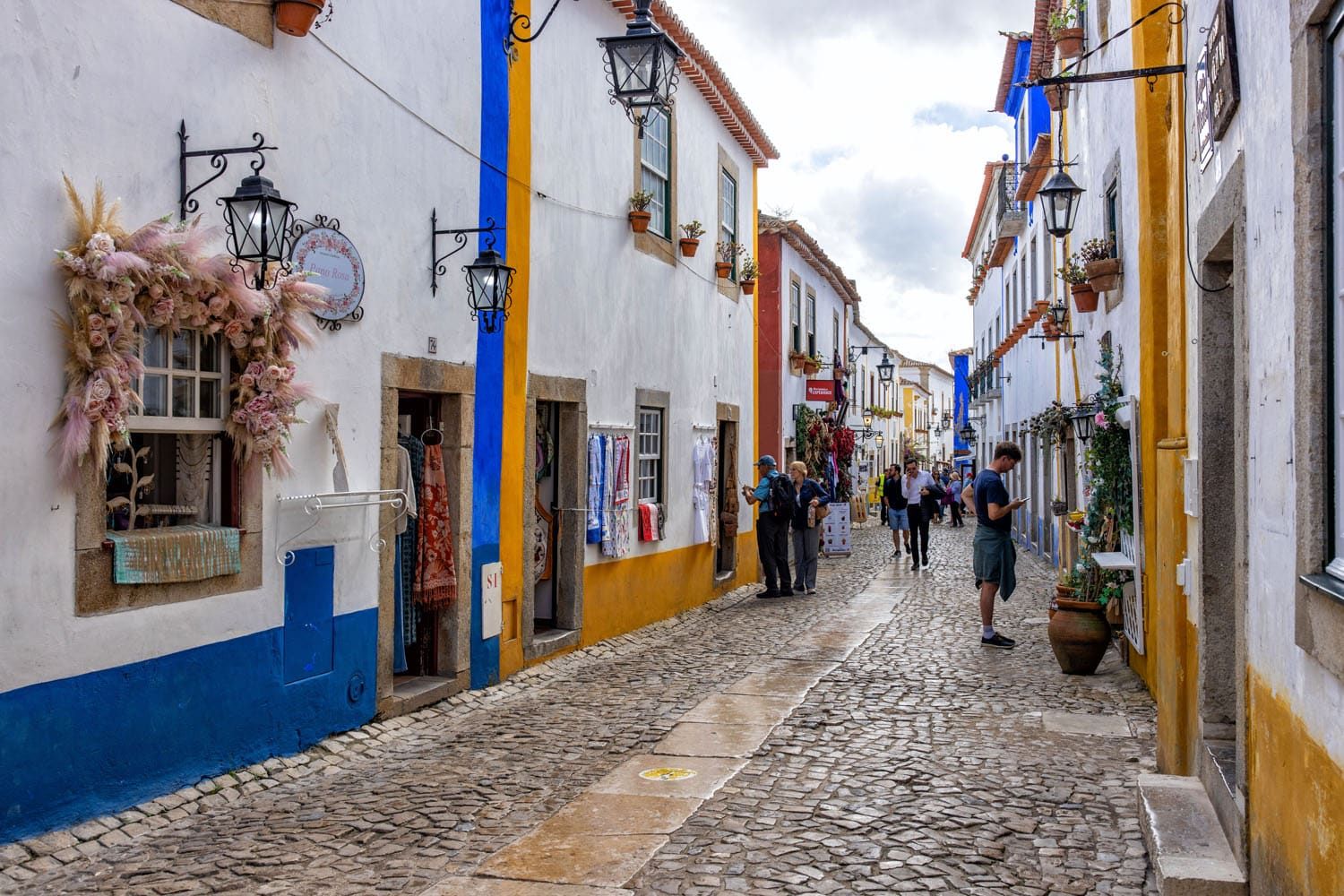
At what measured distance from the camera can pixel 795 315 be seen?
72.7ft

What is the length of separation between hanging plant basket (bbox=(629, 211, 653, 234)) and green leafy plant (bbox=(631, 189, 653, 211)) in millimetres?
84

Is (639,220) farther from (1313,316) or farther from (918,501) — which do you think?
(1313,316)

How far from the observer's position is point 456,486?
8422 millimetres

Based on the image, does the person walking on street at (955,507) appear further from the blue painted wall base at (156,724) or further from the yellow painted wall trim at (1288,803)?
the yellow painted wall trim at (1288,803)

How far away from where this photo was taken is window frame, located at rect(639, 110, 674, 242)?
12383 mm

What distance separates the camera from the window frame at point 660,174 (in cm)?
1238

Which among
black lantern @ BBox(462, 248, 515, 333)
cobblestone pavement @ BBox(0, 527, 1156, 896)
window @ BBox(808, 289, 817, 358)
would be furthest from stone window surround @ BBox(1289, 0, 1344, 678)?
window @ BBox(808, 289, 817, 358)

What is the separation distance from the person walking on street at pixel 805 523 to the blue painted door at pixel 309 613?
8427 millimetres

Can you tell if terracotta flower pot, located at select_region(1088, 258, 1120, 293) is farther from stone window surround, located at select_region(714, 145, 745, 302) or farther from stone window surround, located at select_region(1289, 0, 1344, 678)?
stone window surround, located at select_region(1289, 0, 1344, 678)

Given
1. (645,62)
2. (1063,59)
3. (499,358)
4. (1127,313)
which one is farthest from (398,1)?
(1063,59)

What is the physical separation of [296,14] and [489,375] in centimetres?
320

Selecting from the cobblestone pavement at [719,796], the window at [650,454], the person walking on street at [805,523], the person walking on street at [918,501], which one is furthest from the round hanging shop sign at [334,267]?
the person walking on street at [918,501]

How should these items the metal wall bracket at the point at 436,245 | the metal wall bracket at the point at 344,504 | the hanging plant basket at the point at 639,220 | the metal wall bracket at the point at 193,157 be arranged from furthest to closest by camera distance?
the hanging plant basket at the point at 639,220
the metal wall bracket at the point at 436,245
the metal wall bracket at the point at 344,504
the metal wall bracket at the point at 193,157

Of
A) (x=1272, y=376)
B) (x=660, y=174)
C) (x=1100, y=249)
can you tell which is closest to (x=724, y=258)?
(x=660, y=174)
